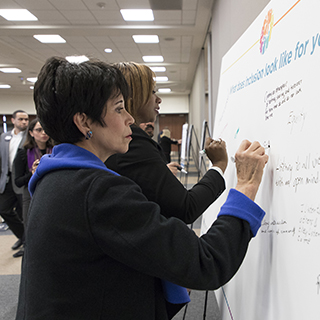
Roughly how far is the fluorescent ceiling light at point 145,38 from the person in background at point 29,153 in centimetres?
428

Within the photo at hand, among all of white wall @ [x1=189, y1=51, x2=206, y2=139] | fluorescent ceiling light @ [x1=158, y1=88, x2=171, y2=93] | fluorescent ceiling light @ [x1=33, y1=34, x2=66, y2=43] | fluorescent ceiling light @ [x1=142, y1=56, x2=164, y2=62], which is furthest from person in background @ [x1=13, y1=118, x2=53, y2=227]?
fluorescent ceiling light @ [x1=158, y1=88, x2=171, y2=93]

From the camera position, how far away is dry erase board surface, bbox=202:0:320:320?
24.2 inches

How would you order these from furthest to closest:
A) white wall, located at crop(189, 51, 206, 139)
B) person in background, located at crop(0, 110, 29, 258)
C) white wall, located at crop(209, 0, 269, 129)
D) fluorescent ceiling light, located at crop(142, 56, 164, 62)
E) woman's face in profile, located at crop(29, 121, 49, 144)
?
fluorescent ceiling light, located at crop(142, 56, 164, 62) → white wall, located at crop(189, 51, 206, 139) → person in background, located at crop(0, 110, 29, 258) → woman's face in profile, located at crop(29, 121, 49, 144) → white wall, located at crop(209, 0, 269, 129)

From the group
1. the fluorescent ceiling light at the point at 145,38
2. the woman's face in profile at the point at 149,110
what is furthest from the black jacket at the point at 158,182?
the fluorescent ceiling light at the point at 145,38

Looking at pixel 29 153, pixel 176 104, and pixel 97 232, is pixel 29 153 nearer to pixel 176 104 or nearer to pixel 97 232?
pixel 97 232

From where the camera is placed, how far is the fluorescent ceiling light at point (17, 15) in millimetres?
5053

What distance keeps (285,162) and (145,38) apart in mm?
6357

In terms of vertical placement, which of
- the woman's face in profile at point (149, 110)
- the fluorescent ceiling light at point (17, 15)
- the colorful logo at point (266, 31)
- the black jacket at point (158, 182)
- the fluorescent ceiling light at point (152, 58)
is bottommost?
the black jacket at point (158, 182)

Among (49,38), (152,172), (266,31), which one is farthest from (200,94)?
(152,172)

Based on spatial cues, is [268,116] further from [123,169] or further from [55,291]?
[55,291]

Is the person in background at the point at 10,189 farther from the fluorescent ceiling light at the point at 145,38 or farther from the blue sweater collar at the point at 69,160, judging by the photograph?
the fluorescent ceiling light at the point at 145,38

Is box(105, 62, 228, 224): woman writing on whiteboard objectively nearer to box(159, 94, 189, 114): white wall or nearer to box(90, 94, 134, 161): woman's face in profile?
box(90, 94, 134, 161): woman's face in profile

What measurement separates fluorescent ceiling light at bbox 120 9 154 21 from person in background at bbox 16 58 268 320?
4.97 metres

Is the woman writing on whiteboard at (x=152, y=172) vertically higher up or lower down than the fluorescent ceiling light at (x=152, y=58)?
lower down
